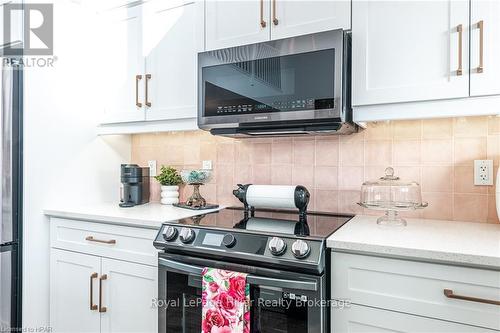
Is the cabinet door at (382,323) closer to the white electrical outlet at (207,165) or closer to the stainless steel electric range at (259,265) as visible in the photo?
the stainless steel electric range at (259,265)

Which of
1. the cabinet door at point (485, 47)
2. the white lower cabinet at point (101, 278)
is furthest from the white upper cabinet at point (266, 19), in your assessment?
the white lower cabinet at point (101, 278)

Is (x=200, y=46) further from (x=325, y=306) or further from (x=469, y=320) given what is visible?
(x=469, y=320)

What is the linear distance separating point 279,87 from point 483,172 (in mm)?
996

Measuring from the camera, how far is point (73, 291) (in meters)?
1.86

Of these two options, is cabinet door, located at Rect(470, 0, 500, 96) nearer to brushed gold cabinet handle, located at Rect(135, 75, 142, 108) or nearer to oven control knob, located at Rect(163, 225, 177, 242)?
oven control knob, located at Rect(163, 225, 177, 242)

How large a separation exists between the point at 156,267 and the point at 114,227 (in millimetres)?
324

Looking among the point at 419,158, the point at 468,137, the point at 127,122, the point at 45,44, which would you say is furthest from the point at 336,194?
the point at 45,44

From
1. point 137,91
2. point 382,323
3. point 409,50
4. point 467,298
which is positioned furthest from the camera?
point 137,91

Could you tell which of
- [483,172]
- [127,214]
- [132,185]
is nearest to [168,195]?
[132,185]

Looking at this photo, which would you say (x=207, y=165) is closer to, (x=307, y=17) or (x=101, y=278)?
(x=101, y=278)

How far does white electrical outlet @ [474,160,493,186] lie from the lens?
1.50m

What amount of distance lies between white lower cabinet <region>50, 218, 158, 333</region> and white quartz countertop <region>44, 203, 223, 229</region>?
0.13 ft

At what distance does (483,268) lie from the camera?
101cm

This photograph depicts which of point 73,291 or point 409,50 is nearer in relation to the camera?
point 409,50
